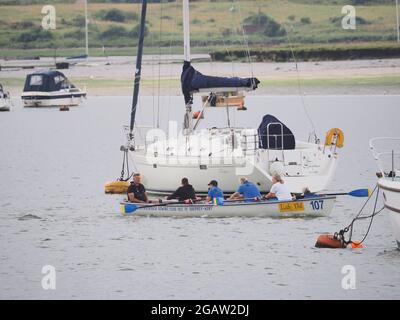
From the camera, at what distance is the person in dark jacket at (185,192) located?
1567 inches

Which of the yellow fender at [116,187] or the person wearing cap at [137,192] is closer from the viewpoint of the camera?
the person wearing cap at [137,192]

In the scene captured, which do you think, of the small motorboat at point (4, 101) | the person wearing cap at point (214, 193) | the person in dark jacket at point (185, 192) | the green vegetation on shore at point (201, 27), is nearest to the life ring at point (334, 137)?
the person wearing cap at point (214, 193)

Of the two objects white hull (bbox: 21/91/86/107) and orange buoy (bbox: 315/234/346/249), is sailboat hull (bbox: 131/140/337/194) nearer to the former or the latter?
orange buoy (bbox: 315/234/346/249)

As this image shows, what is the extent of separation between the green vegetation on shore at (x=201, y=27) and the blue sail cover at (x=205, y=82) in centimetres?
9240

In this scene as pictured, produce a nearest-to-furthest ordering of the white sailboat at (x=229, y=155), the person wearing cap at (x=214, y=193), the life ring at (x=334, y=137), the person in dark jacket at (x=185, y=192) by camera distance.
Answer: the person wearing cap at (x=214, y=193)
the person in dark jacket at (x=185, y=192)
the white sailboat at (x=229, y=155)
the life ring at (x=334, y=137)

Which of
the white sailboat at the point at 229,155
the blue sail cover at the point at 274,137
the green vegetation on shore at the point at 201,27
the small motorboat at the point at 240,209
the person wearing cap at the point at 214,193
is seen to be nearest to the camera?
the small motorboat at the point at 240,209

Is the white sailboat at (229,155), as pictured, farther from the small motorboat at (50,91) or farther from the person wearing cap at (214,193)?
the small motorboat at (50,91)

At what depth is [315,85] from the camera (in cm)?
10594

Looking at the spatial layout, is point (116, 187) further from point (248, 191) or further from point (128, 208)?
point (248, 191)

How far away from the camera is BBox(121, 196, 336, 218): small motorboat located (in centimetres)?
3928

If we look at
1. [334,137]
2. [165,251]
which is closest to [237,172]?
[334,137]
